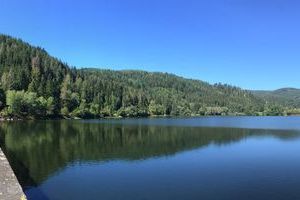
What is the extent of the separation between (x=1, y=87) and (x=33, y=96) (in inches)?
714

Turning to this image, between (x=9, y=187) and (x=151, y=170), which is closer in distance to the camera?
(x=9, y=187)

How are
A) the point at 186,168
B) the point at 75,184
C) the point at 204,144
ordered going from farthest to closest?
the point at 204,144
the point at 186,168
the point at 75,184

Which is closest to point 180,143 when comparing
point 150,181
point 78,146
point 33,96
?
point 78,146

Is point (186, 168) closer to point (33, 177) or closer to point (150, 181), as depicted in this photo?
point (150, 181)

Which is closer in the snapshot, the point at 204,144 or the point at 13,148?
the point at 13,148

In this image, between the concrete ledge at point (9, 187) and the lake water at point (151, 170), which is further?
the lake water at point (151, 170)

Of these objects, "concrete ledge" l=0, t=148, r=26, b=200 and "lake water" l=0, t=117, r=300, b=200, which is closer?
"concrete ledge" l=0, t=148, r=26, b=200

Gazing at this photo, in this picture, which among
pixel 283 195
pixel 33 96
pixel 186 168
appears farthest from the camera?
pixel 33 96

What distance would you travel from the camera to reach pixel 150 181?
47.8 m

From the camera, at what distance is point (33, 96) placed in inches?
7254

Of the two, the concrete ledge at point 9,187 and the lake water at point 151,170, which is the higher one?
the concrete ledge at point 9,187

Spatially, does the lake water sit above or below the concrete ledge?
below

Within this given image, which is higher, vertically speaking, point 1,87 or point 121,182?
point 1,87

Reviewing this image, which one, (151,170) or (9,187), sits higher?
(9,187)
